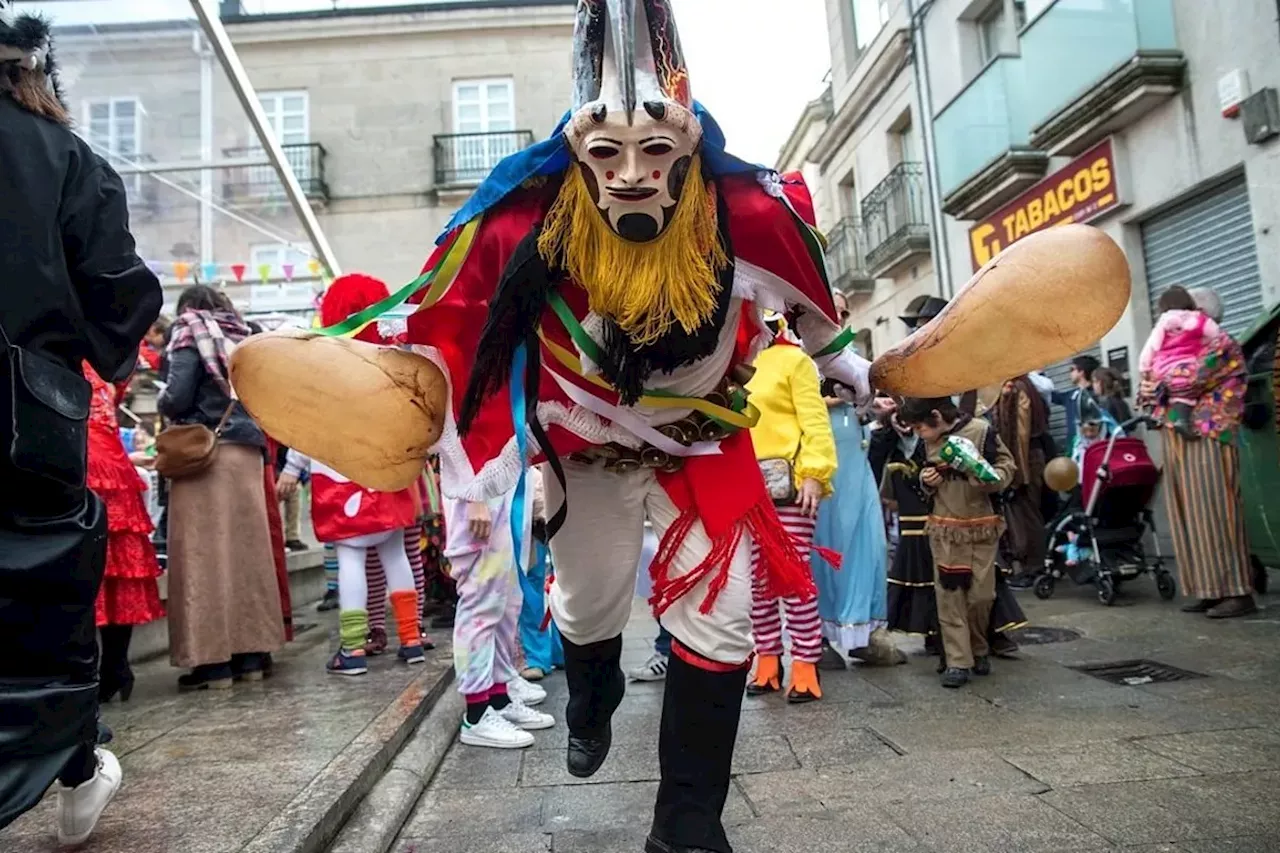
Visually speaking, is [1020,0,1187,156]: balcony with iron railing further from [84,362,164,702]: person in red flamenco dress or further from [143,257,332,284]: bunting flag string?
[84,362,164,702]: person in red flamenco dress

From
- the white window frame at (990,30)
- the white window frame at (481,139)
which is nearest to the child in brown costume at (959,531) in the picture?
the white window frame at (990,30)

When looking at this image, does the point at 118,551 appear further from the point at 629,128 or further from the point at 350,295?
the point at 629,128

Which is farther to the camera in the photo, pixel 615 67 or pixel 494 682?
pixel 494 682

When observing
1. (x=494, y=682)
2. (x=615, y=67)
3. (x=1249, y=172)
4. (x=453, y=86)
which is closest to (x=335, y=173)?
(x=453, y=86)

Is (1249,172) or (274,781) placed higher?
(1249,172)

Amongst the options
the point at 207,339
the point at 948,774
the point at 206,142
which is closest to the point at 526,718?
the point at 948,774

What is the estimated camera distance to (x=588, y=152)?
203 centimetres

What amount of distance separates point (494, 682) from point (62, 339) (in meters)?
2.19

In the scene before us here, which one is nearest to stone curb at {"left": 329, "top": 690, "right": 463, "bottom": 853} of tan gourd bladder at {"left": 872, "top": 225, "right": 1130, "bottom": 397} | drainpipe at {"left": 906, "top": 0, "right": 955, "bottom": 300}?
tan gourd bladder at {"left": 872, "top": 225, "right": 1130, "bottom": 397}

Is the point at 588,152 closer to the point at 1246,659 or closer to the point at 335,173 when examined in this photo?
the point at 1246,659

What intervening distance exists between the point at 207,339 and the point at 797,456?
263 centimetres

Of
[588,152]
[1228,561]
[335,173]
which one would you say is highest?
[335,173]

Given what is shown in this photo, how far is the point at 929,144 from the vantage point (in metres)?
14.0

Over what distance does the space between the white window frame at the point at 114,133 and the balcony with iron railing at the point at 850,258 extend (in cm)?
1251
